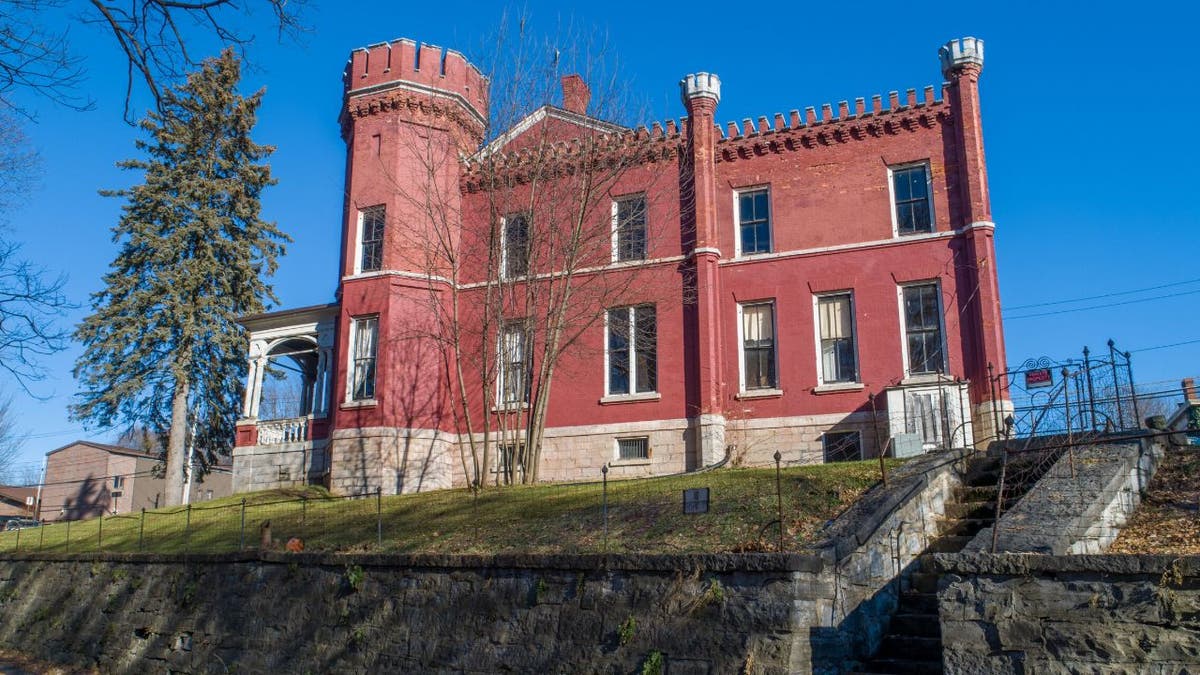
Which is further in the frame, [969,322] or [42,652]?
[969,322]

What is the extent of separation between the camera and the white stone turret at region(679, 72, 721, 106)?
2188cm

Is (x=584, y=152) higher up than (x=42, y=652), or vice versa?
(x=584, y=152)

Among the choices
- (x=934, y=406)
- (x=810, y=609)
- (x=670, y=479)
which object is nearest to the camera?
(x=810, y=609)

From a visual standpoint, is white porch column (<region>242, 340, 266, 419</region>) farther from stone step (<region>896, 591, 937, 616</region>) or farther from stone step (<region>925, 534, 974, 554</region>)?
stone step (<region>896, 591, 937, 616</region>)

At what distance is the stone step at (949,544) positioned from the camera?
952 centimetres

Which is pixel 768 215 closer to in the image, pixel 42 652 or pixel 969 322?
pixel 969 322

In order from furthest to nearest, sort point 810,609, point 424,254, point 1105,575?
point 424,254, point 810,609, point 1105,575

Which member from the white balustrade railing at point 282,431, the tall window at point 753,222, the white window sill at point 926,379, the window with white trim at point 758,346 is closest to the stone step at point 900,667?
the white window sill at point 926,379

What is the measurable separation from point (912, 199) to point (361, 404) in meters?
13.4

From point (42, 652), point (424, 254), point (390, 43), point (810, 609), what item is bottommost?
point (42, 652)

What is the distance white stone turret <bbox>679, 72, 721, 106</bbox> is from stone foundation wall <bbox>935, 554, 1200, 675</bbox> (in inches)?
659

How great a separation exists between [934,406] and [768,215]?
5958 mm

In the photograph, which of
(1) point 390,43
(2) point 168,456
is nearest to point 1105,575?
(1) point 390,43

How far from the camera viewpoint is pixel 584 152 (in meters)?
21.0
